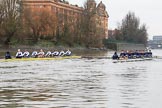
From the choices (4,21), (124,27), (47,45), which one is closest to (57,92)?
(4,21)

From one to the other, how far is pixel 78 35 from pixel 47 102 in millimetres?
107863

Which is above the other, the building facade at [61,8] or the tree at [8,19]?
the building facade at [61,8]

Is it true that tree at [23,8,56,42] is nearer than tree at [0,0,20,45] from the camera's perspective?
No

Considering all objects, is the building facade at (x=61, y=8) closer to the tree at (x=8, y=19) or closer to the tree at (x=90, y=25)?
the tree at (x=90, y=25)

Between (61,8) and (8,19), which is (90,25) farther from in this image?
(8,19)

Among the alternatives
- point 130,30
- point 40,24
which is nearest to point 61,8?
point 130,30

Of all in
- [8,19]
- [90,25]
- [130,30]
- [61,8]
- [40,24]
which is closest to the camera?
[8,19]

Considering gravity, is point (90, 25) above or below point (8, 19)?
below

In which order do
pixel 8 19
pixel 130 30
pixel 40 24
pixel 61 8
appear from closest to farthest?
1. pixel 8 19
2. pixel 40 24
3. pixel 61 8
4. pixel 130 30

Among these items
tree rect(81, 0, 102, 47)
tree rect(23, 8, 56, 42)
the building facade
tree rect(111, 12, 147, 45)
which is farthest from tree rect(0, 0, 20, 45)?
tree rect(111, 12, 147, 45)

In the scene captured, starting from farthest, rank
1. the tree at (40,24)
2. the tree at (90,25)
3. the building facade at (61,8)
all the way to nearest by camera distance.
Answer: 1. the tree at (90,25)
2. the building facade at (61,8)
3. the tree at (40,24)

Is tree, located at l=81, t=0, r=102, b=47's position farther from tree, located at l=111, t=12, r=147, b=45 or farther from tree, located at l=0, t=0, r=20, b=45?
tree, located at l=111, t=12, r=147, b=45

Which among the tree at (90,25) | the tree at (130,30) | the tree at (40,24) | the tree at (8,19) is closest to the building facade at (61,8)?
the tree at (90,25)

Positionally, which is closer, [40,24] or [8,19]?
[8,19]
